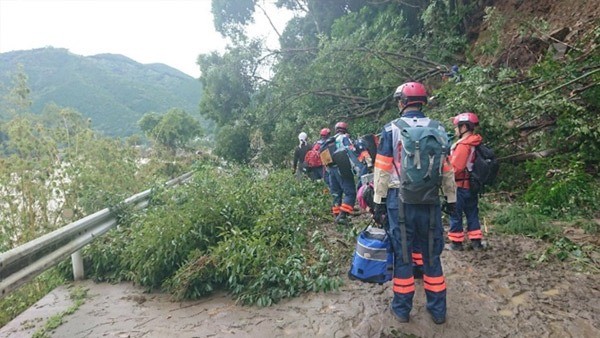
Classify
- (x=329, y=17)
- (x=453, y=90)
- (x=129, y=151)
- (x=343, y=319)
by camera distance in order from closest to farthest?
(x=343, y=319), (x=453, y=90), (x=129, y=151), (x=329, y=17)

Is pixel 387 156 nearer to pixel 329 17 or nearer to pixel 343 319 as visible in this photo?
pixel 343 319

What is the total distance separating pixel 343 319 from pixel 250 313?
859 mm

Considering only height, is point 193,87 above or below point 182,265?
above

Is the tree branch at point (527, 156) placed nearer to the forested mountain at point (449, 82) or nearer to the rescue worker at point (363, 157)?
the forested mountain at point (449, 82)

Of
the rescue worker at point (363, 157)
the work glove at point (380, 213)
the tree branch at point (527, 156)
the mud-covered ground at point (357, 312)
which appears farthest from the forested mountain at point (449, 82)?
the work glove at point (380, 213)

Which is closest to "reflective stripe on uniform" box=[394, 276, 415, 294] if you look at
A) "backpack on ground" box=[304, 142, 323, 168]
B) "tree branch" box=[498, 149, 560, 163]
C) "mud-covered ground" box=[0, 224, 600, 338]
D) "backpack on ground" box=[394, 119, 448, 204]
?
"mud-covered ground" box=[0, 224, 600, 338]

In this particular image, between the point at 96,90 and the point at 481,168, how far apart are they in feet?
244

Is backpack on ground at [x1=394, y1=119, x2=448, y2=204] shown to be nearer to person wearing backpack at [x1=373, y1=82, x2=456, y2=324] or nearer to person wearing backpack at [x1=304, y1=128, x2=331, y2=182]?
person wearing backpack at [x1=373, y1=82, x2=456, y2=324]

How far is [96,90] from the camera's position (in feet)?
218

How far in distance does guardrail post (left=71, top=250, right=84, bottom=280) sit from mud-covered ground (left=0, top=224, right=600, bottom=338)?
23 cm

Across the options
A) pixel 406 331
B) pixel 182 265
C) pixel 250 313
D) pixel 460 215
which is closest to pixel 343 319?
pixel 406 331

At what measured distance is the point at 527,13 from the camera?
9672 millimetres

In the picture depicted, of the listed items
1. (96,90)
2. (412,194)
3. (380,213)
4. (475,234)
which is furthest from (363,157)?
(96,90)

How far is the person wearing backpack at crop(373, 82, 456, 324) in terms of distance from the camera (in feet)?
9.98
